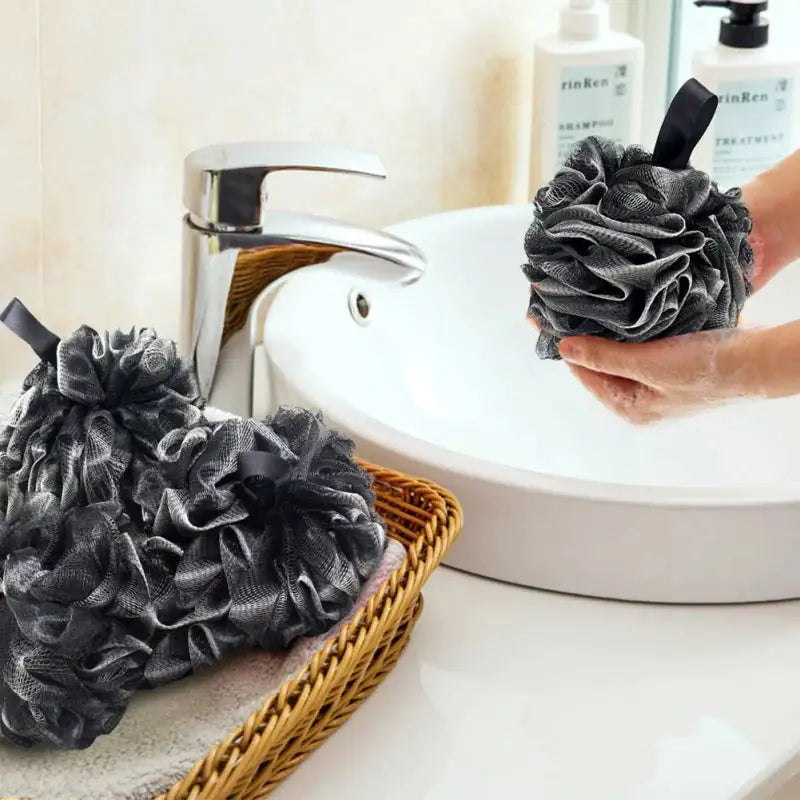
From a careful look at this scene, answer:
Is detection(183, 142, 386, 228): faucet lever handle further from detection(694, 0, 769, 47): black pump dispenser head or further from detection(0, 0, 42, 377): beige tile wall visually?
detection(694, 0, 769, 47): black pump dispenser head

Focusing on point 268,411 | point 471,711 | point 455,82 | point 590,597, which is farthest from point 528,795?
point 455,82

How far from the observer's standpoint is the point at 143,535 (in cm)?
56

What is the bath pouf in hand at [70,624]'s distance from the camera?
50 centimetres

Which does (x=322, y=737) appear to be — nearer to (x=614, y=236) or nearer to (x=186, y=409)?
(x=186, y=409)

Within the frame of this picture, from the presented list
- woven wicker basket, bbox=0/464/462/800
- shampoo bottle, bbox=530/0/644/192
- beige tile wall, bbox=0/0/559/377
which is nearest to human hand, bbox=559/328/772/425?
woven wicker basket, bbox=0/464/462/800

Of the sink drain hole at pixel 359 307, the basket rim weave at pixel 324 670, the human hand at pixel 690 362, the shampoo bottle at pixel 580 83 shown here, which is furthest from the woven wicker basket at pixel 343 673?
the shampoo bottle at pixel 580 83

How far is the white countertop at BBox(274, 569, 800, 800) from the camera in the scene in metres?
0.56

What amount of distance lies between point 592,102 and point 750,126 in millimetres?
138

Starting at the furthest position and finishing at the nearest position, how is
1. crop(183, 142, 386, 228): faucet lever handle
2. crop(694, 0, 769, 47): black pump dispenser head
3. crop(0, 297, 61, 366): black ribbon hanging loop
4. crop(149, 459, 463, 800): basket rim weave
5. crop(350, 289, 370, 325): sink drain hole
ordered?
crop(694, 0, 769, 47): black pump dispenser head < crop(350, 289, 370, 325): sink drain hole < crop(183, 142, 386, 228): faucet lever handle < crop(0, 297, 61, 366): black ribbon hanging loop < crop(149, 459, 463, 800): basket rim weave

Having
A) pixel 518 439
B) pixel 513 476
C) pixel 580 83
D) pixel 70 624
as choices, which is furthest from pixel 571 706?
pixel 580 83

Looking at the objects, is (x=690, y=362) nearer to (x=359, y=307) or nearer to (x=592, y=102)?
(x=359, y=307)

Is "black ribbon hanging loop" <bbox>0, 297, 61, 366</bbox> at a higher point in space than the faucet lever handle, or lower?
lower

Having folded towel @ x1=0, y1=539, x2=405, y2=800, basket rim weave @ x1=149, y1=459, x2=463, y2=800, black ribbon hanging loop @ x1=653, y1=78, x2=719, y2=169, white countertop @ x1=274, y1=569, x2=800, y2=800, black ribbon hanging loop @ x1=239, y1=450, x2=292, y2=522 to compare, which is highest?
black ribbon hanging loop @ x1=653, y1=78, x2=719, y2=169

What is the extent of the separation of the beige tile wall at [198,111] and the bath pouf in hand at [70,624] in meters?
0.34
